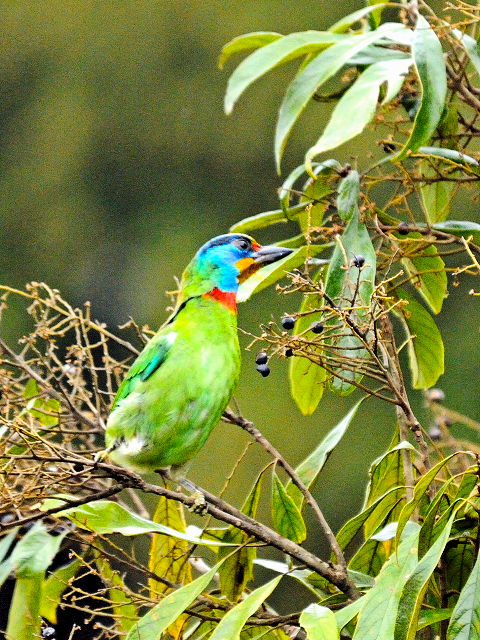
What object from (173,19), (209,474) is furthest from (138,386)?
(173,19)

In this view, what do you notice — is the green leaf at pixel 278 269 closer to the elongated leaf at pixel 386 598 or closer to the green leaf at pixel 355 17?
the green leaf at pixel 355 17

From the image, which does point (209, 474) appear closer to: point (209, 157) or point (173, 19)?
point (209, 157)

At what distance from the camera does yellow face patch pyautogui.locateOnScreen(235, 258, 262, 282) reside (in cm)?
238

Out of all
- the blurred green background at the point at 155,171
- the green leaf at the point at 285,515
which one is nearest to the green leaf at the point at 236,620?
the green leaf at the point at 285,515

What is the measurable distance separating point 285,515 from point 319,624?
0.43 metres

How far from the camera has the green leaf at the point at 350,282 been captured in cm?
176

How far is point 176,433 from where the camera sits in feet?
7.03

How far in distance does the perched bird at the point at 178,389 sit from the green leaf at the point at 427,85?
1.90 feet

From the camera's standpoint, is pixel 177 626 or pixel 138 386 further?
pixel 138 386

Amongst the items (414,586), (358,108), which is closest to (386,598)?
(414,586)

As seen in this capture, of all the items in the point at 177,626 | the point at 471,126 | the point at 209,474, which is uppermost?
the point at 471,126

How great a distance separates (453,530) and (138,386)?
2.57 ft

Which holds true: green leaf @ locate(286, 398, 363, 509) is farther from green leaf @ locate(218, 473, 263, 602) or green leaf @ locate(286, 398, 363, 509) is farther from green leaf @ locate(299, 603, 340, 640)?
green leaf @ locate(299, 603, 340, 640)

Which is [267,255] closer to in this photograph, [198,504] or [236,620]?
[198,504]
